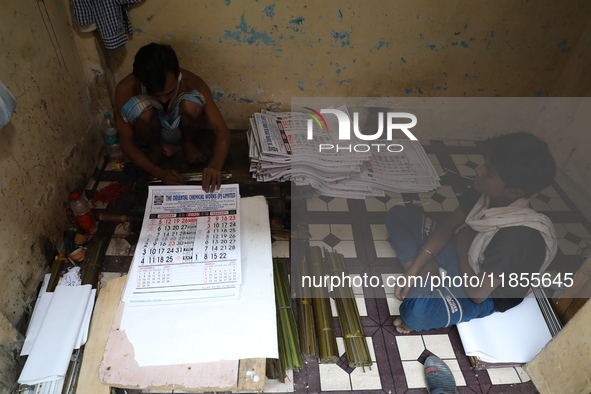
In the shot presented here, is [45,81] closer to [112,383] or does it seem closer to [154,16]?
[154,16]

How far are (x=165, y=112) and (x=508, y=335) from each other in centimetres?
207

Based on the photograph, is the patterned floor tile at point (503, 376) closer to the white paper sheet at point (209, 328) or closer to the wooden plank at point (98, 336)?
the white paper sheet at point (209, 328)

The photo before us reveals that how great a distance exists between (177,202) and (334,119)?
1.30m

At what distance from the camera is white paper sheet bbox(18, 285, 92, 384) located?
5.25ft

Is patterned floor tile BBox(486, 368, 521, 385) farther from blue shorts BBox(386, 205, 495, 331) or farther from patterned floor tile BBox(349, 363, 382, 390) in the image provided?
patterned floor tile BBox(349, 363, 382, 390)

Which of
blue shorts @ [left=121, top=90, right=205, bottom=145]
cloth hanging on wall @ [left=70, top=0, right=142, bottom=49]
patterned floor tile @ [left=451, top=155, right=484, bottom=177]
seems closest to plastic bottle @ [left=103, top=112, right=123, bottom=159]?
blue shorts @ [left=121, top=90, right=205, bottom=145]

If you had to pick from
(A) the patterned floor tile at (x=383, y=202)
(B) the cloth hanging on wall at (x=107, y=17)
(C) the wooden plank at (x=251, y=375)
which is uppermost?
(B) the cloth hanging on wall at (x=107, y=17)

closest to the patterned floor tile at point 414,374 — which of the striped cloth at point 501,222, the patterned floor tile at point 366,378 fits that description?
the patterned floor tile at point 366,378

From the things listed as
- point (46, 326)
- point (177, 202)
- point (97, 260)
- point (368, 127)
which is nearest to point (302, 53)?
point (368, 127)

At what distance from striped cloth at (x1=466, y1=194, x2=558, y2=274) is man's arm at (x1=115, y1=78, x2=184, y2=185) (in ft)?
4.84

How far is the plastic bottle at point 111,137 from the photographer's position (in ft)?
8.49

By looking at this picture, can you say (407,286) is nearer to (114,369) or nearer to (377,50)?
(114,369)

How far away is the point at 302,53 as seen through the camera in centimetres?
255

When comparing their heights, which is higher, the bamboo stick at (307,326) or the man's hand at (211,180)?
the man's hand at (211,180)
